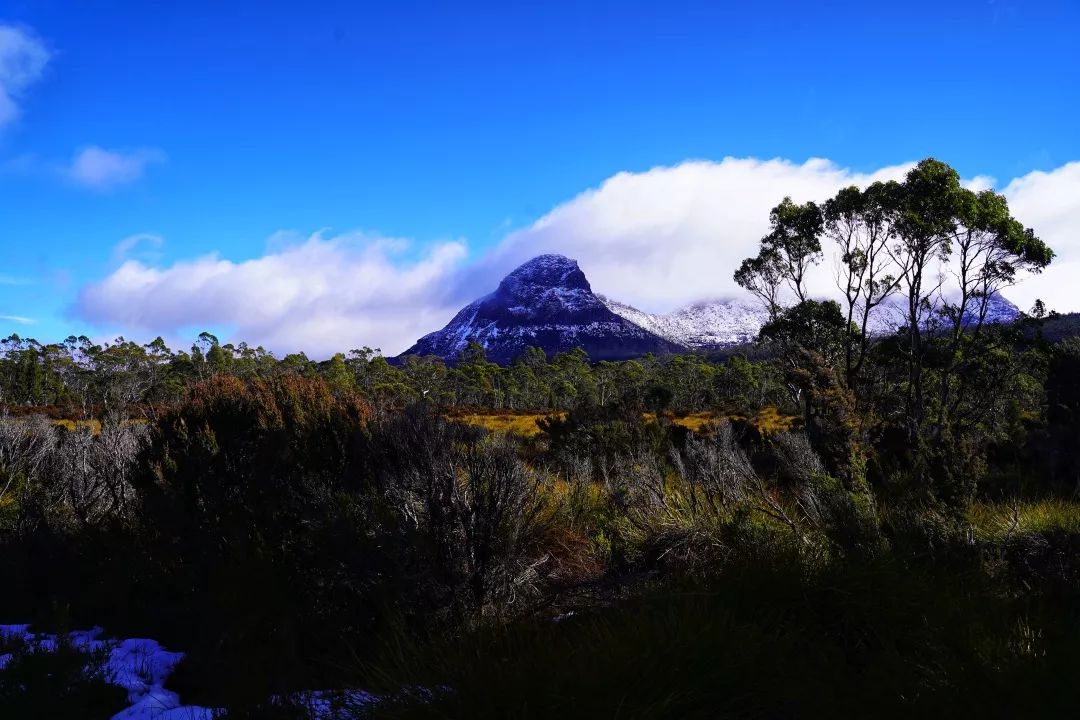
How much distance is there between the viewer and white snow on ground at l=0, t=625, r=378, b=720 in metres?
Result: 3.54

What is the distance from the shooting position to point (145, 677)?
4.70 metres

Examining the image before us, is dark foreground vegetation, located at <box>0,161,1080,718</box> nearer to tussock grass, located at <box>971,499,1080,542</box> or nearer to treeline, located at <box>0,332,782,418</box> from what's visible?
tussock grass, located at <box>971,499,1080,542</box>

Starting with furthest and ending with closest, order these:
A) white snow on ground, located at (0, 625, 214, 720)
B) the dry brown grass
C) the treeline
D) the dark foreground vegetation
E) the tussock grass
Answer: the treeline < the dry brown grass < the tussock grass < white snow on ground, located at (0, 625, 214, 720) < the dark foreground vegetation

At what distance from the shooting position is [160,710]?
4.12 metres

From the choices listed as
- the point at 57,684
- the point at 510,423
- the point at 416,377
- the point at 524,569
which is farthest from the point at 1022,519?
the point at 416,377

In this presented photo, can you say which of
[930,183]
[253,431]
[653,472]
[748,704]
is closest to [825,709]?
[748,704]

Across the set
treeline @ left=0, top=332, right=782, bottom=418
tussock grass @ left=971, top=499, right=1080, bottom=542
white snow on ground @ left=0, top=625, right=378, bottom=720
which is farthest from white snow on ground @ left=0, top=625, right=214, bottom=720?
treeline @ left=0, top=332, right=782, bottom=418

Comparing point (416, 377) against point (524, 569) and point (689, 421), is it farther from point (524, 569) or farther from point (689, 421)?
point (524, 569)

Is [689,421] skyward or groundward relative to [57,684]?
groundward

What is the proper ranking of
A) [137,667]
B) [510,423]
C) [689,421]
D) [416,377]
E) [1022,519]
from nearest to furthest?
[137,667] < [1022,519] < [510,423] < [689,421] < [416,377]

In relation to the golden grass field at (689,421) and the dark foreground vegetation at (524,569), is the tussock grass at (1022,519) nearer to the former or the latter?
the dark foreground vegetation at (524,569)

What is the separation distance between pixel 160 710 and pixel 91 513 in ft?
18.7

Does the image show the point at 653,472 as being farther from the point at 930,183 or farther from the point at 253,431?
the point at 930,183


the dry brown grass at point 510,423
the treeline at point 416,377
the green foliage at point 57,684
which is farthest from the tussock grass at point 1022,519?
the treeline at point 416,377
